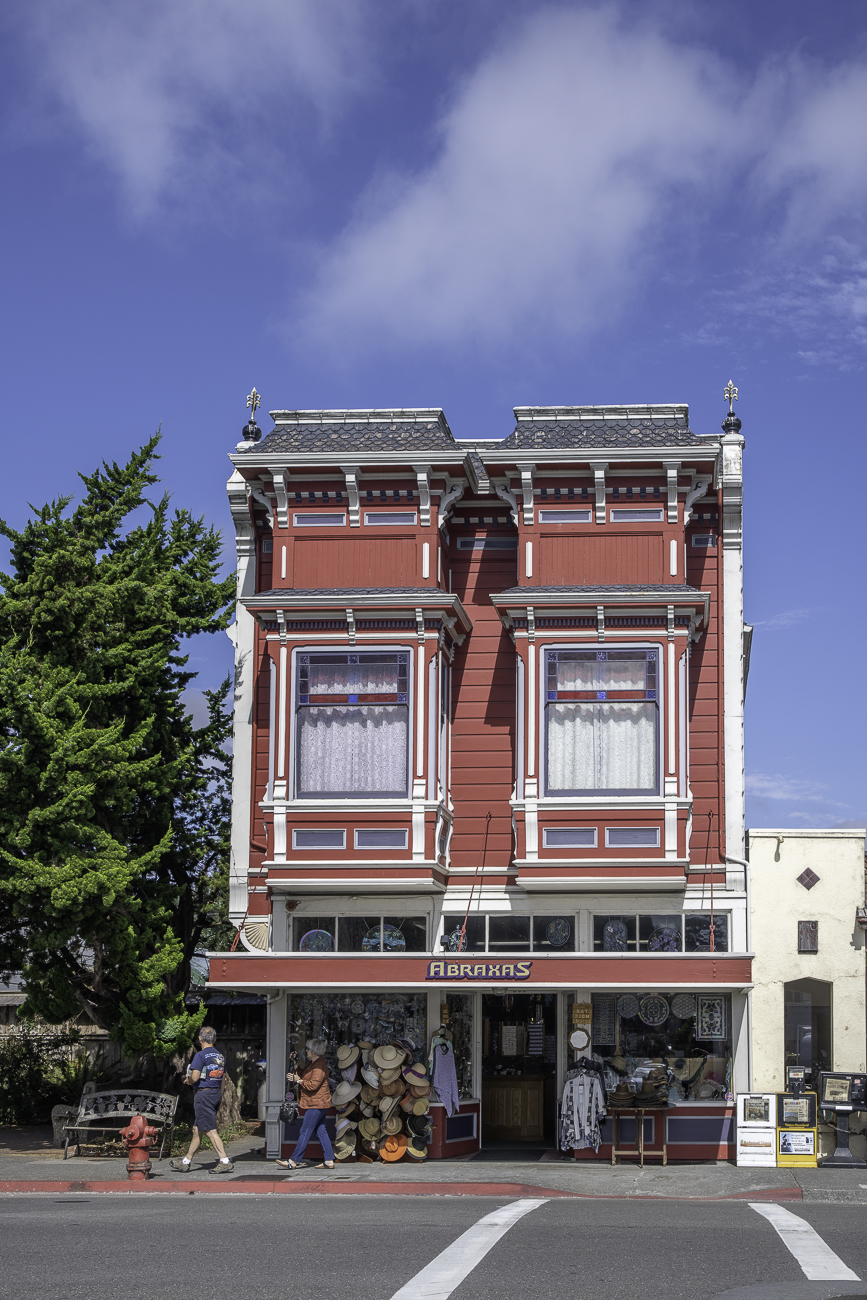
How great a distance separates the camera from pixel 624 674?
2084 centimetres

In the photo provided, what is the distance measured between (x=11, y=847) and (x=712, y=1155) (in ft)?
33.6

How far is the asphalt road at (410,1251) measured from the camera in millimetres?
10164

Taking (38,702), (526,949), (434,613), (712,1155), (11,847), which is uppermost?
(434,613)

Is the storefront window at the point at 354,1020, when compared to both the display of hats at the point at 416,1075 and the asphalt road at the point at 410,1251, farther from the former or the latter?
the asphalt road at the point at 410,1251

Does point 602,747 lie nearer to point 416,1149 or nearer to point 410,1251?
point 416,1149

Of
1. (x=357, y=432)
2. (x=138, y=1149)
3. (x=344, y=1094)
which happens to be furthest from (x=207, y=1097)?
(x=357, y=432)

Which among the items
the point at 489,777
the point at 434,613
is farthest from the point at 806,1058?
the point at 434,613

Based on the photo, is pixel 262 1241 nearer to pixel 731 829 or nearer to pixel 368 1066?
pixel 368 1066

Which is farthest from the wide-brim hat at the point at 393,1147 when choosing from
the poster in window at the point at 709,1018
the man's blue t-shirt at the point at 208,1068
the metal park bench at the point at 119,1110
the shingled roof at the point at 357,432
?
the shingled roof at the point at 357,432

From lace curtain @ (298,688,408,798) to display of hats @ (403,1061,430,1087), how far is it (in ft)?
12.0

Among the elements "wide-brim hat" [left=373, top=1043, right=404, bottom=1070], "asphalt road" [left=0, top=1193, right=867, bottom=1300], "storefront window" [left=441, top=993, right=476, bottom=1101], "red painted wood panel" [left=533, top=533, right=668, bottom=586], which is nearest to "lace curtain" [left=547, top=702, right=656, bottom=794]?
"red painted wood panel" [left=533, top=533, right=668, bottom=586]

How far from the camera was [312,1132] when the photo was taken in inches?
738

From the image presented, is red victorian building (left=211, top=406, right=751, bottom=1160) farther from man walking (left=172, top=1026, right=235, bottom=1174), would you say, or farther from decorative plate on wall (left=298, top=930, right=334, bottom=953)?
man walking (left=172, top=1026, right=235, bottom=1174)

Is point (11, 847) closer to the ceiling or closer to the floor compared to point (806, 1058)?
closer to the ceiling
